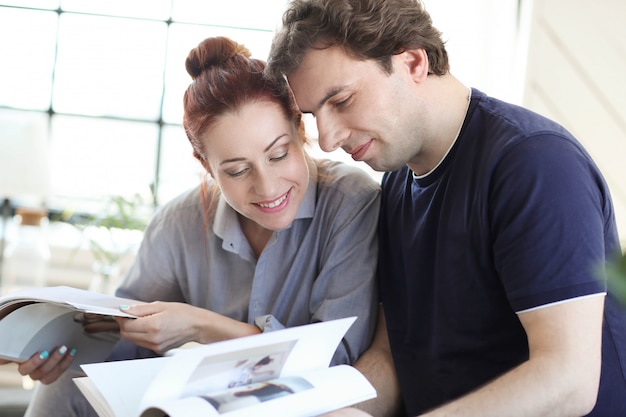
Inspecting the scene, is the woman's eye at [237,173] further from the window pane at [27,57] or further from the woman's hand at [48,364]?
the window pane at [27,57]

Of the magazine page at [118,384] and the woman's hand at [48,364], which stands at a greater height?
the magazine page at [118,384]

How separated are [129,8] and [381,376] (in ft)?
10.3

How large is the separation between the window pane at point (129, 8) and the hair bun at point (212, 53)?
2585 mm

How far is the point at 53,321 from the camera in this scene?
1.77 meters

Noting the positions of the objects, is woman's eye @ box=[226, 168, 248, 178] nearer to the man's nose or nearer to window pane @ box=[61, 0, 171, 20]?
the man's nose

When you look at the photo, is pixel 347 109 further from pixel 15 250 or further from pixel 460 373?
pixel 15 250

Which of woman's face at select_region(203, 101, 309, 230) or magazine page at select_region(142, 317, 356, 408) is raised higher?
woman's face at select_region(203, 101, 309, 230)

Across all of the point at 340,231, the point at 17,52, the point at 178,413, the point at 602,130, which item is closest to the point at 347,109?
the point at 340,231

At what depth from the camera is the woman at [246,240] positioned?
1771 millimetres

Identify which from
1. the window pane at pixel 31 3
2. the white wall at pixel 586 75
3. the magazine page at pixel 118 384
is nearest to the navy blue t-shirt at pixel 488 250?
the magazine page at pixel 118 384

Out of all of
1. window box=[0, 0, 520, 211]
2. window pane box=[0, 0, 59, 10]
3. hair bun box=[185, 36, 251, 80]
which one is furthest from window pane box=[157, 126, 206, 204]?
hair bun box=[185, 36, 251, 80]

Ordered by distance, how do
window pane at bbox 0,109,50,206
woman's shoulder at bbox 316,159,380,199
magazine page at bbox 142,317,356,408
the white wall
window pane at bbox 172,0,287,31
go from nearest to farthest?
1. magazine page at bbox 142,317,356,408
2. woman's shoulder at bbox 316,159,380,199
3. the white wall
4. window pane at bbox 0,109,50,206
5. window pane at bbox 172,0,287,31

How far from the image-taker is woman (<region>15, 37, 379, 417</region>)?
177 cm

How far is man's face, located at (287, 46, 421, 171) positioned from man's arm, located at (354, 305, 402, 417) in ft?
1.39
